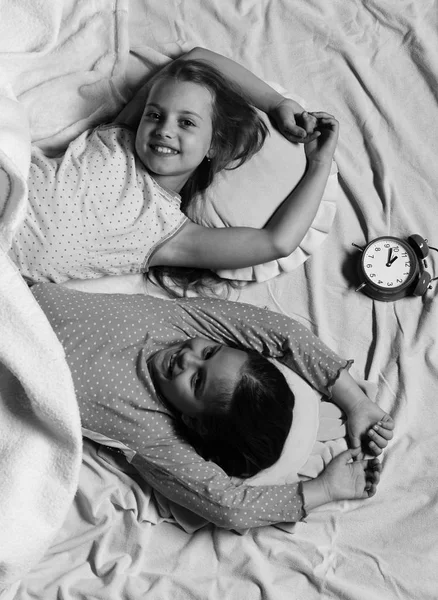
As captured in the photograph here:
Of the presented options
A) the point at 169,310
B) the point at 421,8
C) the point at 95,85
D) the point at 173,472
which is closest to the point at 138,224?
the point at 169,310

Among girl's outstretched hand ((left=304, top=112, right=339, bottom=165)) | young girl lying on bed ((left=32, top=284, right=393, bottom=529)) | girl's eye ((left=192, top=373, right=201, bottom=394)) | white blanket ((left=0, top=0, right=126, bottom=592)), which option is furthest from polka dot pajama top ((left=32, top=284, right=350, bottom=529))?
girl's outstretched hand ((left=304, top=112, right=339, bottom=165))

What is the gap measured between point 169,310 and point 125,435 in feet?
0.82

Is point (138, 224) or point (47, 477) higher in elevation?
point (138, 224)

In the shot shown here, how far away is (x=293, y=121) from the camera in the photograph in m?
1.57

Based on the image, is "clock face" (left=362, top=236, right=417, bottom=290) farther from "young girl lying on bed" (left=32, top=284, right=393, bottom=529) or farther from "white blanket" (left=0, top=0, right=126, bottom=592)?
"white blanket" (left=0, top=0, right=126, bottom=592)

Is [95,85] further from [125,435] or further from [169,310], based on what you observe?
[125,435]

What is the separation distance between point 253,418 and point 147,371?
9.0 inches

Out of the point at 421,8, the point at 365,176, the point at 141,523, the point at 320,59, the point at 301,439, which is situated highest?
the point at 421,8

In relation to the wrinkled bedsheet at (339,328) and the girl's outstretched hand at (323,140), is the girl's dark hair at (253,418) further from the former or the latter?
the girl's outstretched hand at (323,140)

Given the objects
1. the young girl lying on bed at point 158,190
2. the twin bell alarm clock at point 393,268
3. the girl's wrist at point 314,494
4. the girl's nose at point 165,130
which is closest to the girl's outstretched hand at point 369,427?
the girl's wrist at point 314,494

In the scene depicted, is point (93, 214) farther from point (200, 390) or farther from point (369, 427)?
point (369, 427)

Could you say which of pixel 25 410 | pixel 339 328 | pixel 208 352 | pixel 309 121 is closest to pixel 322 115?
pixel 309 121

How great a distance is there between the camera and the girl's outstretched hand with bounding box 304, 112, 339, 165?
1.56 meters

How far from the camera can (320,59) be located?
168 centimetres
